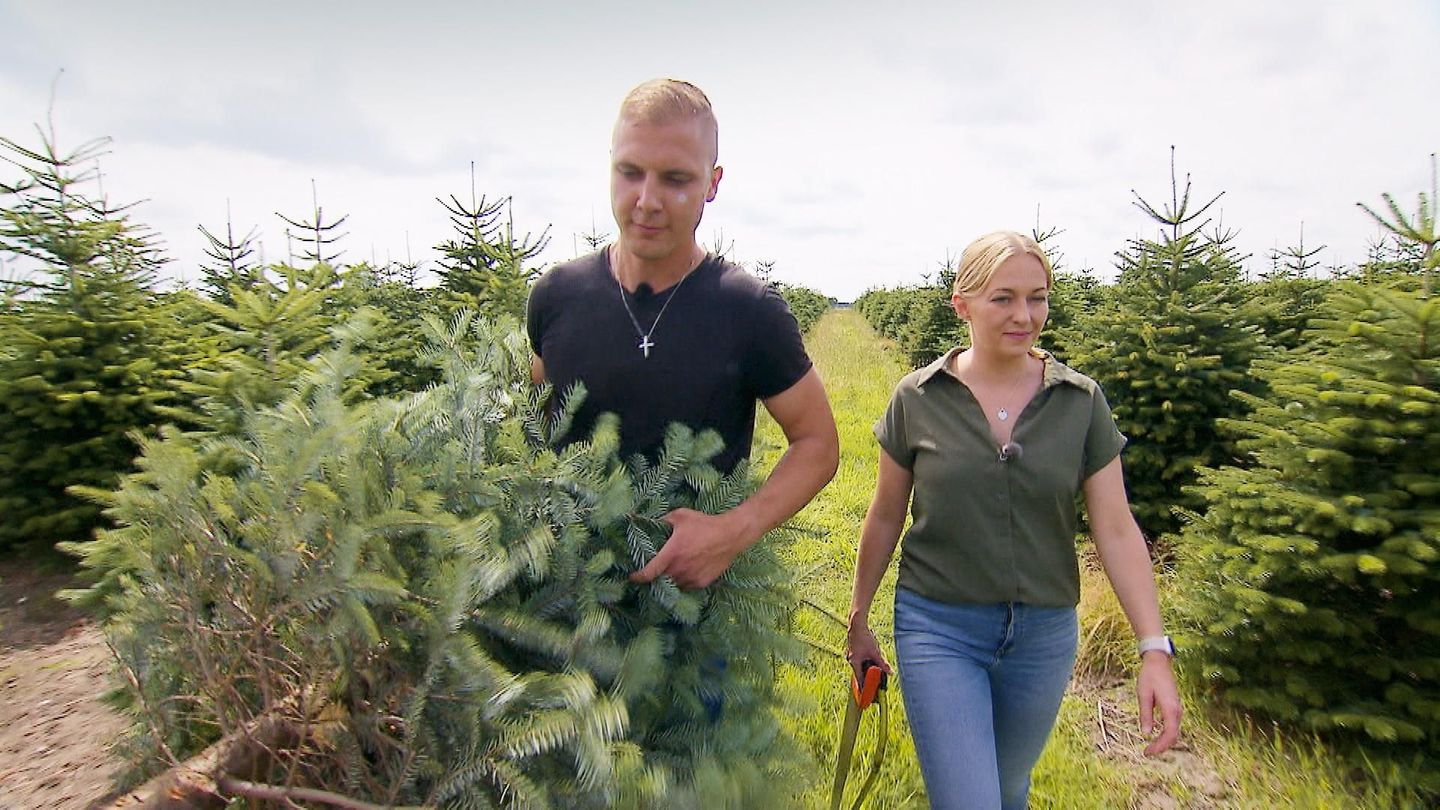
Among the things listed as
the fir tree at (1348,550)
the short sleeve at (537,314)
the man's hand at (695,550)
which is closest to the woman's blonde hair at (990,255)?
the man's hand at (695,550)

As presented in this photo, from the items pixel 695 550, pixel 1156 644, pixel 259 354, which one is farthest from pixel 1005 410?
pixel 259 354

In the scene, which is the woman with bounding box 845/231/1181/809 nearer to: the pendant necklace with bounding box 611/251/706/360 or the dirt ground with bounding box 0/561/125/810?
the pendant necklace with bounding box 611/251/706/360

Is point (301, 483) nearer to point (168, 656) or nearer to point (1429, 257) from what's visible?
point (168, 656)

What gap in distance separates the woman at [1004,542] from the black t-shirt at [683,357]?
61 centimetres

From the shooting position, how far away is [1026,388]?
7.50 ft

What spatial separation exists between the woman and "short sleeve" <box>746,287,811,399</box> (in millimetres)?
560

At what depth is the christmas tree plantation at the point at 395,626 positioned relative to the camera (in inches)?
45.1

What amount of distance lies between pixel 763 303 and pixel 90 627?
472 centimetres

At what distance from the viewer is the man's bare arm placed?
1578 millimetres

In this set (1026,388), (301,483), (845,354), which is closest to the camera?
(301,483)

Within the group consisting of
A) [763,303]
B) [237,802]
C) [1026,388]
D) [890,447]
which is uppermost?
[763,303]

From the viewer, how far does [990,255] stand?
7.34 ft

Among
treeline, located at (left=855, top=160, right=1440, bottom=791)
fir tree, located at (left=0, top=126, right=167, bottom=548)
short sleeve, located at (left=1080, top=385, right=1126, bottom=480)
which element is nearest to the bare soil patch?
treeline, located at (left=855, top=160, right=1440, bottom=791)

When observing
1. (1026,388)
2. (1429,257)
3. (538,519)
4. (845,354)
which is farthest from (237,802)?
(845,354)
